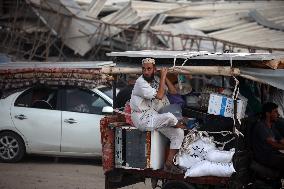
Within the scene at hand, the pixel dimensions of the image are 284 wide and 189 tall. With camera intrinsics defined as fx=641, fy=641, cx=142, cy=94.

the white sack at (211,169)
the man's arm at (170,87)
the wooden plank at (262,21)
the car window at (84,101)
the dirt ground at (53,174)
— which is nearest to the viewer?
the white sack at (211,169)

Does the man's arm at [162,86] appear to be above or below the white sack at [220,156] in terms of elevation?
above

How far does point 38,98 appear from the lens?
1270cm

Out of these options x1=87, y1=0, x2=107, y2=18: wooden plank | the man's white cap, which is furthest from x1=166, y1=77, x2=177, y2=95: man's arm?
x1=87, y1=0, x2=107, y2=18: wooden plank

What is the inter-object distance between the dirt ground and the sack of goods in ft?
8.13

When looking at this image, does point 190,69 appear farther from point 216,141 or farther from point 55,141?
point 55,141

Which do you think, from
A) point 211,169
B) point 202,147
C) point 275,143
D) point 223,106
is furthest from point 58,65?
point 275,143

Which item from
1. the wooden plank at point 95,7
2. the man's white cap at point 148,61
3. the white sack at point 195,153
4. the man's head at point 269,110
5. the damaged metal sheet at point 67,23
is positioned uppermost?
the wooden plank at point 95,7

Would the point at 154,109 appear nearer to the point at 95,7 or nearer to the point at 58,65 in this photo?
the point at 58,65

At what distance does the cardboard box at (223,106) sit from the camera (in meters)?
7.83

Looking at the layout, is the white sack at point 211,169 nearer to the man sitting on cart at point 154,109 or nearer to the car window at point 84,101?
the man sitting on cart at point 154,109

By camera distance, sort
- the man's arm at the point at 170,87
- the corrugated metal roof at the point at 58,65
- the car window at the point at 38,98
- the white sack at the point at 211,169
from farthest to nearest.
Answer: the corrugated metal roof at the point at 58,65
the car window at the point at 38,98
the man's arm at the point at 170,87
the white sack at the point at 211,169

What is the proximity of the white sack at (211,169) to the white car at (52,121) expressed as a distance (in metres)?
4.50

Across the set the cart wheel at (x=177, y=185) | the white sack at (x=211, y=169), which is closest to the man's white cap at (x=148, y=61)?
the white sack at (x=211, y=169)

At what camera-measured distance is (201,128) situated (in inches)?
322
